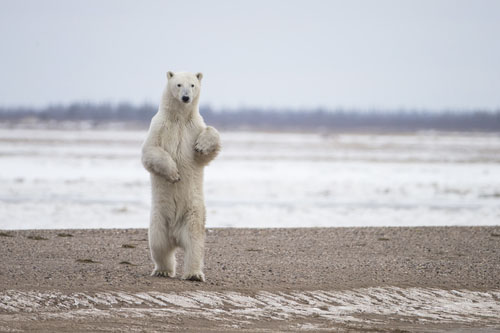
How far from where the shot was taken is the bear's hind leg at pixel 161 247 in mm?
8586

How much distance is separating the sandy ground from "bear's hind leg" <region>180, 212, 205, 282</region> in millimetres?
190

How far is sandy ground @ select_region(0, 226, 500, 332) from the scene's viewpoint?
7086 mm

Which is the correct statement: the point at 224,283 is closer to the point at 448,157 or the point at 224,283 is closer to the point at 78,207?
the point at 78,207

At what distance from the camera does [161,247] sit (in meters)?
8.64

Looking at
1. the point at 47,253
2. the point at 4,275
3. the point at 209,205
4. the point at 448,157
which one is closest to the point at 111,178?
the point at 209,205

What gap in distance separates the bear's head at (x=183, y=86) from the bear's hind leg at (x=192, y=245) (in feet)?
4.37

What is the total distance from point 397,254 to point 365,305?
336 centimetres

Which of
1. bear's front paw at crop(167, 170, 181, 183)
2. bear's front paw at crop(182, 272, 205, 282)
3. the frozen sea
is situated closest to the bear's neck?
bear's front paw at crop(167, 170, 181, 183)

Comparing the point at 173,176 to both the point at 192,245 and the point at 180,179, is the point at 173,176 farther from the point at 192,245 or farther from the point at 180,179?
the point at 192,245

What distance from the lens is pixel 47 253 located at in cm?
1030

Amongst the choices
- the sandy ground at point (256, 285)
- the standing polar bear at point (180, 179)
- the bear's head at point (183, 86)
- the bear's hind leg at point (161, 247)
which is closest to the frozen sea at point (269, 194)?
the sandy ground at point (256, 285)

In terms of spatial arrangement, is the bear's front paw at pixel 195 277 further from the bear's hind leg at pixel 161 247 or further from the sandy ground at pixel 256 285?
the bear's hind leg at pixel 161 247

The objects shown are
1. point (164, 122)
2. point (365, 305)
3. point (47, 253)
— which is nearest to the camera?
point (365, 305)

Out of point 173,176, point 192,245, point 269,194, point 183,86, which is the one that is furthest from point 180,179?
point 269,194
